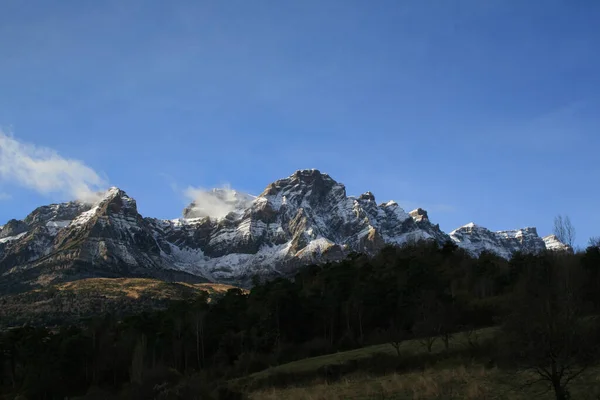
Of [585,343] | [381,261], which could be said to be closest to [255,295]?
[381,261]

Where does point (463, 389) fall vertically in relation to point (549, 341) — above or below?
below

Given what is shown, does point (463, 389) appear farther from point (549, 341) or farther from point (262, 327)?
point (262, 327)

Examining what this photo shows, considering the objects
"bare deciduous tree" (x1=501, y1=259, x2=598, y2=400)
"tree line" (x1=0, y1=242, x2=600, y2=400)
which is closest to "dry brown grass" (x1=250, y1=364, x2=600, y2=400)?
"bare deciduous tree" (x1=501, y1=259, x2=598, y2=400)

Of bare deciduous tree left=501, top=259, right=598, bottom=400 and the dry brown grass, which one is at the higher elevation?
bare deciduous tree left=501, top=259, right=598, bottom=400

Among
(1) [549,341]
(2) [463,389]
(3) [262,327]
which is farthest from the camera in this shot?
(3) [262,327]

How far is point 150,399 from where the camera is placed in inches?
977

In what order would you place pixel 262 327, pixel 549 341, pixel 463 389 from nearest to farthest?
pixel 549 341 < pixel 463 389 < pixel 262 327


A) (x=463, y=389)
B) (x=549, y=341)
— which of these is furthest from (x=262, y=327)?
(x=549, y=341)

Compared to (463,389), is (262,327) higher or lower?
higher

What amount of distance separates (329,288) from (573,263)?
41071mm

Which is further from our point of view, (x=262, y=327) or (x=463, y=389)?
(x=262, y=327)

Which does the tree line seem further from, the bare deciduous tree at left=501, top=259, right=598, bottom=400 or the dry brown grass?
the bare deciduous tree at left=501, top=259, right=598, bottom=400

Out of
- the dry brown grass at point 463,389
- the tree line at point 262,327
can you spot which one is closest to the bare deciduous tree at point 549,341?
the dry brown grass at point 463,389

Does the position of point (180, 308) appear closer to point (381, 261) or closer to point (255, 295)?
point (255, 295)
